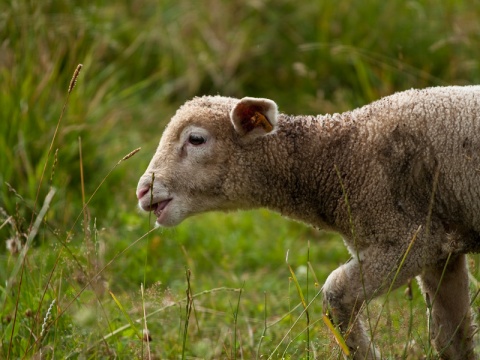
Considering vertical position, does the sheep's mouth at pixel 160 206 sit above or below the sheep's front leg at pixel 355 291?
above

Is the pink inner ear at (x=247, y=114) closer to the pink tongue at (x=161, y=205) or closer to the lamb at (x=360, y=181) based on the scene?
the lamb at (x=360, y=181)

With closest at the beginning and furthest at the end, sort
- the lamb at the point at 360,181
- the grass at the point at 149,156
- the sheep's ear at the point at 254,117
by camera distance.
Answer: the lamb at the point at 360,181 < the sheep's ear at the point at 254,117 < the grass at the point at 149,156

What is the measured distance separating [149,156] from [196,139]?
3167 millimetres

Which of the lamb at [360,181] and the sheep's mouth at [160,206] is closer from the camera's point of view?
the lamb at [360,181]

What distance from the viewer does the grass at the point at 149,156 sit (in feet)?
14.6

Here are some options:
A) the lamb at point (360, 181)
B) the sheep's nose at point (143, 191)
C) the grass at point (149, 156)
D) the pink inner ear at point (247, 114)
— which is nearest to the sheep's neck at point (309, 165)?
the lamb at point (360, 181)

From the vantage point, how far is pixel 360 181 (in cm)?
423

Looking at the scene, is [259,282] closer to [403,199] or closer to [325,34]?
[403,199]

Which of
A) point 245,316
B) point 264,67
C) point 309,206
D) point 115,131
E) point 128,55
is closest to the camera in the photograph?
point 309,206

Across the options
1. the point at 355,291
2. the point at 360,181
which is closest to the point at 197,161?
the point at 360,181

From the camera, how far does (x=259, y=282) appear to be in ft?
21.2

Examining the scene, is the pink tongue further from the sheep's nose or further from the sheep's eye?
the sheep's eye

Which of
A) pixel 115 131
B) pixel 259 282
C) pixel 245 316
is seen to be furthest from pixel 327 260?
pixel 115 131

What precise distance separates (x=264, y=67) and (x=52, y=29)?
2555 mm
